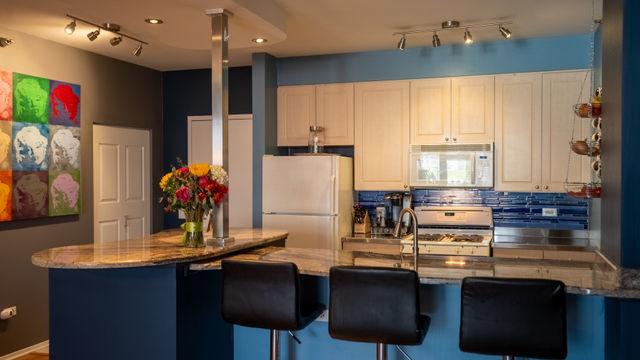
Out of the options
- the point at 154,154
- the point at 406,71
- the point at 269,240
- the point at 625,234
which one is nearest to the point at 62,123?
the point at 154,154

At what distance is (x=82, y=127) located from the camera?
5.05 metres

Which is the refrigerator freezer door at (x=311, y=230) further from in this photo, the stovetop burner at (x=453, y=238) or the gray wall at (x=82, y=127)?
the gray wall at (x=82, y=127)

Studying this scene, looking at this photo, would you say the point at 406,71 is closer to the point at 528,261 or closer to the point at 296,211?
the point at 296,211

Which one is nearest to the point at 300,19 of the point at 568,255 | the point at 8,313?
the point at 568,255

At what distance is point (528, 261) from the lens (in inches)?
117

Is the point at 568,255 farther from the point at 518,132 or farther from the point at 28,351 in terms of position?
the point at 28,351

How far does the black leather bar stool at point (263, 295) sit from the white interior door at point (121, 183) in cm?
302

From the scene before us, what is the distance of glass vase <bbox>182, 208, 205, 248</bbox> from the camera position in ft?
10.1

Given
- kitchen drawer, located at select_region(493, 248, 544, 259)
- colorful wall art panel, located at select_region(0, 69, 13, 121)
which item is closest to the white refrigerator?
kitchen drawer, located at select_region(493, 248, 544, 259)

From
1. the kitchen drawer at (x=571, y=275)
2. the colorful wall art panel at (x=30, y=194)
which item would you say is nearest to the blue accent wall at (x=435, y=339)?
the kitchen drawer at (x=571, y=275)

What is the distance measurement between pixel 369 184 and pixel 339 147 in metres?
0.54

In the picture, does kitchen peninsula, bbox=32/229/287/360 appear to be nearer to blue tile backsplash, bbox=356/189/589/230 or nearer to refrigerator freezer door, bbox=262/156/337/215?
refrigerator freezer door, bbox=262/156/337/215

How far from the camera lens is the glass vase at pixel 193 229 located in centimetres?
307

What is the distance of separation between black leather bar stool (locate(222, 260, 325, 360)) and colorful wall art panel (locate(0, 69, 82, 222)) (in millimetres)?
2474
